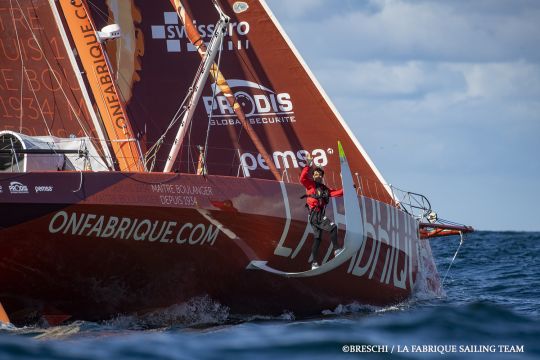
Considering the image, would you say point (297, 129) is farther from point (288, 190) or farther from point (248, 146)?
point (288, 190)

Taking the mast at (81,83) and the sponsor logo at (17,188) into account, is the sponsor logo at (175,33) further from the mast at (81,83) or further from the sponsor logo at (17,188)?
the sponsor logo at (17,188)

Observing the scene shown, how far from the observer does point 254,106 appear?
1884 cm

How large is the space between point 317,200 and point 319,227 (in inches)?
Answer: 15.8

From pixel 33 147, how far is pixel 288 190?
12.0 feet

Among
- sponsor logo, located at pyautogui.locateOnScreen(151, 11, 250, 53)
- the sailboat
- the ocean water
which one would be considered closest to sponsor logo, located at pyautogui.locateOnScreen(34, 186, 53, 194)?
the sailboat

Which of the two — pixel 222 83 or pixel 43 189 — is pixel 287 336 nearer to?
pixel 43 189

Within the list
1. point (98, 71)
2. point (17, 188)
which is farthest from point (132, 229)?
point (98, 71)

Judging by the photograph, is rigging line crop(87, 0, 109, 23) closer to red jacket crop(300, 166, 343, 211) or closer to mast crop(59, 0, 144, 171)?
mast crop(59, 0, 144, 171)

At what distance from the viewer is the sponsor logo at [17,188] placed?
505 inches

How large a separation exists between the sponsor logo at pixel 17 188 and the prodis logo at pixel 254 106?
20.4ft

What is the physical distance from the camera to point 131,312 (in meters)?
14.1

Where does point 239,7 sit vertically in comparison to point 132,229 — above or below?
above

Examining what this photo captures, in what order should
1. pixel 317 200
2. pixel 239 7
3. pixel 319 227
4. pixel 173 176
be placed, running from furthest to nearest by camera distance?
pixel 239 7 → pixel 319 227 → pixel 317 200 → pixel 173 176

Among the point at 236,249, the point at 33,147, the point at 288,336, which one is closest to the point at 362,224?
the point at 236,249
